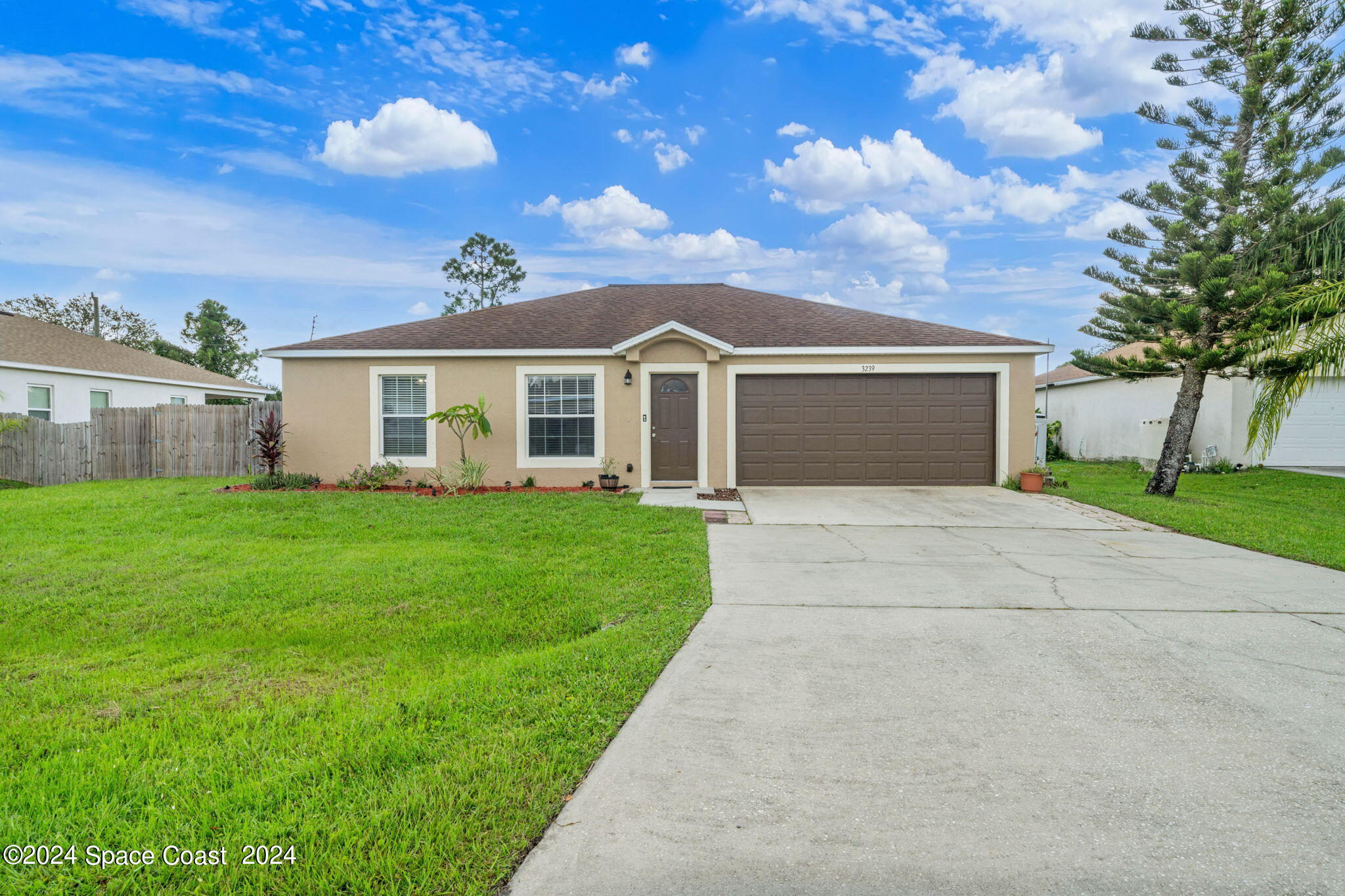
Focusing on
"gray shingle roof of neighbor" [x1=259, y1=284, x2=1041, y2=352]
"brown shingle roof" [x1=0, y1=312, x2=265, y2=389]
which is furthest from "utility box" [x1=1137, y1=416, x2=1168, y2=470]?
"brown shingle roof" [x1=0, y1=312, x2=265, y2=389]

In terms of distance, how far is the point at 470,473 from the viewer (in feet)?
38.7

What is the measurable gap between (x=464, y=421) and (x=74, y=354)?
13.1 metres

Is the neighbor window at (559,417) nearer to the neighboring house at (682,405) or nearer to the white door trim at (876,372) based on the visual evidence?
the neighboring house at (682,405)

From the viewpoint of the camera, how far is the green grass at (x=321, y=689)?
222 cm

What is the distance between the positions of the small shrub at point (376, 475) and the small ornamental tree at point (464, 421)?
1.08 meters

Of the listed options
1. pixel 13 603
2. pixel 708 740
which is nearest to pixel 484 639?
pixel 708 740

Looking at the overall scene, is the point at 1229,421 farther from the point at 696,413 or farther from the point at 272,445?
the point at 272,445

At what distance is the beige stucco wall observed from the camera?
40.4 feet

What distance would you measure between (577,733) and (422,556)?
14.7 ft

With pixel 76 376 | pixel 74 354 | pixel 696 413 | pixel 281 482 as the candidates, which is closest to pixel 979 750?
pixel 696 413

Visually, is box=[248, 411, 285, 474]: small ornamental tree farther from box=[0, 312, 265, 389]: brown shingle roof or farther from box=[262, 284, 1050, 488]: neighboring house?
box=[0, 312, 265, 389]: brown shingle roof

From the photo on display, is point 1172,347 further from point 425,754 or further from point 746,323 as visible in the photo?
point 425,754

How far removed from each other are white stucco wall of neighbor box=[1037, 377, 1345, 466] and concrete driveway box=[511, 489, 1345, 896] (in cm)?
1156

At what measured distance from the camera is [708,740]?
9.70 ft
